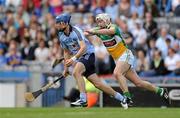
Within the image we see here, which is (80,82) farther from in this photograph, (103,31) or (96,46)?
(96,46)

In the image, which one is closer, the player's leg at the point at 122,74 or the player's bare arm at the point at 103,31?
the player's bare arm at the point at 103,31

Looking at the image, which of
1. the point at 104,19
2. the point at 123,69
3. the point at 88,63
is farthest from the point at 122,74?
the point at 104,19

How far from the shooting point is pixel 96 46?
2517 cm

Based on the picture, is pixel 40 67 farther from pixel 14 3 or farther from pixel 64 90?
pixel 14 3

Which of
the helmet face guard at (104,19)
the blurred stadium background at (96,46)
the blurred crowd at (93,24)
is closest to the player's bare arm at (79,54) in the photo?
the helmet face guard at (104,19)

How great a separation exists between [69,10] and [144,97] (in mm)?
6631

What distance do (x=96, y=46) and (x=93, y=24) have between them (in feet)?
3.92

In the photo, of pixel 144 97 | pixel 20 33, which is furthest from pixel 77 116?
pixel 20 33

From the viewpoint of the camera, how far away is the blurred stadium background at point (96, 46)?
22.9m

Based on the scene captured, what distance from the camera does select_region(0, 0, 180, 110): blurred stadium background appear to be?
22922 millimetres

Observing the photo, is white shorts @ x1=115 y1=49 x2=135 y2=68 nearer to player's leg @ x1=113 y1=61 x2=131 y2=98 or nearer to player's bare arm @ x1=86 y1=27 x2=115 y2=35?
player's leg @ x1=113 y1=61 x2=131 y2=98

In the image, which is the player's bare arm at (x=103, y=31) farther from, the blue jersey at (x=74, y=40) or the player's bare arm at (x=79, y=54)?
the blue jersey at (x=74, y=40)

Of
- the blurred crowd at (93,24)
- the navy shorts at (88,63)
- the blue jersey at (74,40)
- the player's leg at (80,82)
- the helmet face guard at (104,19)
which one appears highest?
the blurred crowd at (93,24)

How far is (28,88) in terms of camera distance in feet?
79.7
